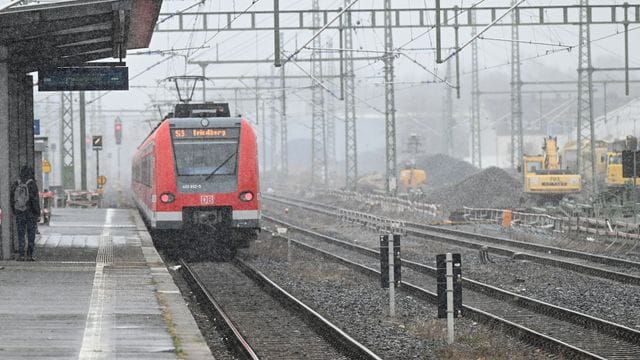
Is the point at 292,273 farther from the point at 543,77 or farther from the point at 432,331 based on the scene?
the point at 543,77

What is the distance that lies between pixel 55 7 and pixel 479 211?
26692mm

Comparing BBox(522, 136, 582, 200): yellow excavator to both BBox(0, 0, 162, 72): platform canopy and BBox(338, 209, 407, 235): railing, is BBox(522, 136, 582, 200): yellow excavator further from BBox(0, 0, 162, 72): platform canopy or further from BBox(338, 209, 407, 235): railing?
BBox(0, 0, 162, 72): platform canopy

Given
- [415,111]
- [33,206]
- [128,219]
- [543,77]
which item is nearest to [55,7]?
[33,206]

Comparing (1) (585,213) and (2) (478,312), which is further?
(1) (585,213)

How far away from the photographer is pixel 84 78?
22828mm

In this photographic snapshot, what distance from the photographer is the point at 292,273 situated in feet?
70.8

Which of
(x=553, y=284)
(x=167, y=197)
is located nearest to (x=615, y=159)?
(x=167, y=197)

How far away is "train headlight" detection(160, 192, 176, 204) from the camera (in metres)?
23.3

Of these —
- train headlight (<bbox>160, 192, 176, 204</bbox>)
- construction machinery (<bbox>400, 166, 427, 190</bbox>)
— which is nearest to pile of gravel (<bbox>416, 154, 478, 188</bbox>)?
construction machinery (<bbox>400, 166, 427, 190</bbox>)

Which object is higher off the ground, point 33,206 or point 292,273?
point 33,206

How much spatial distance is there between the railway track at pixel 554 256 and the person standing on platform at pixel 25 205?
9.69 metres

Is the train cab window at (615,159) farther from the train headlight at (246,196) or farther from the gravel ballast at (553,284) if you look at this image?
the train headlight at (246,196)

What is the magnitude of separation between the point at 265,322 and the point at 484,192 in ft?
123

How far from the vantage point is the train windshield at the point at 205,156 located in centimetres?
2353
